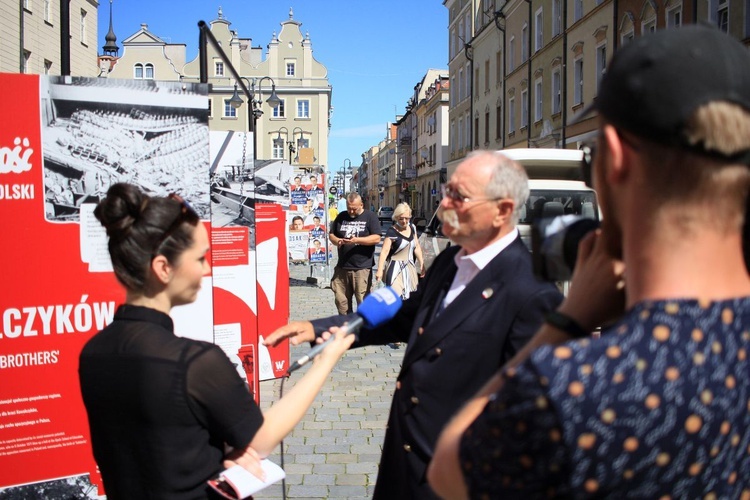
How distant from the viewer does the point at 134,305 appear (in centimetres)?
193

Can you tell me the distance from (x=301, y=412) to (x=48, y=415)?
1.91 m

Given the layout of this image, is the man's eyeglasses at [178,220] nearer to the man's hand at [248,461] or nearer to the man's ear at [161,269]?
the man's ear at [161,269]

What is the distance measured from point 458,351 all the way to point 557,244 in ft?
4.10

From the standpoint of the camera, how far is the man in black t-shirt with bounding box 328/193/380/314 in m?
9.43

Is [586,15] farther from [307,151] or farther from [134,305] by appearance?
[134,305]

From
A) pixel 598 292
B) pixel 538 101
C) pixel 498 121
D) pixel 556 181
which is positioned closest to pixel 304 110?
pixel 498 121

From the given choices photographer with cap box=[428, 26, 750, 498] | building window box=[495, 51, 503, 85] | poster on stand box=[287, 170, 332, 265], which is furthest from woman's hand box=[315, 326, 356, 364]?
building window box=[495, 51, 503, 85]

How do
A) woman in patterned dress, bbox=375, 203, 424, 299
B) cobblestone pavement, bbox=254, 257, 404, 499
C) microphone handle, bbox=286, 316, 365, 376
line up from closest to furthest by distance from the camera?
microphone handle, bbox=286, 316, 365, 376 < cobblestone pavement, bbox=254, 257, 404, 499 < woman in patterned dress, bbox=375, 203, 424, 299

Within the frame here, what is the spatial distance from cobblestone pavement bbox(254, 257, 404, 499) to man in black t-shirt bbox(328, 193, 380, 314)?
84 centimetres

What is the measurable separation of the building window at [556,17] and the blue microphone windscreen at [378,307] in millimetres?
29798

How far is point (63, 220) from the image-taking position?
328 centimetres

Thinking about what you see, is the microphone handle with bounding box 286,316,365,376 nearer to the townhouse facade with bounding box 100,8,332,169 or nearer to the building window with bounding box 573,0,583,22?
the building window with bounding box 573,0,583,22

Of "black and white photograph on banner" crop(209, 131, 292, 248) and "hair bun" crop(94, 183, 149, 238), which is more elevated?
"black and white photograph on banner" crop(209, 131, 292, 248)

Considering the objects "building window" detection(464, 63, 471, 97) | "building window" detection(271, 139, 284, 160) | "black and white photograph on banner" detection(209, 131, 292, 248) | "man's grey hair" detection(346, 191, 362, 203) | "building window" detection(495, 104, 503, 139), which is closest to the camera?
"black and white photograph on banner" detection(209, 131, 292, 248)
